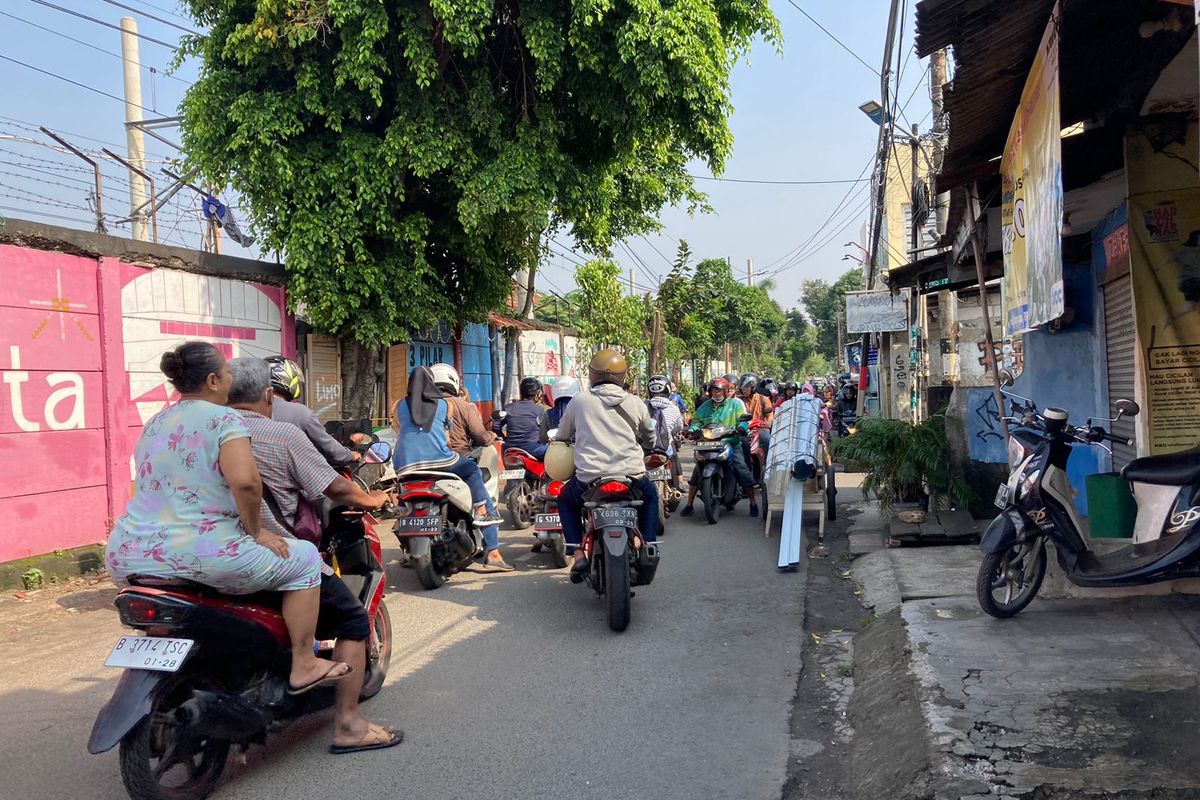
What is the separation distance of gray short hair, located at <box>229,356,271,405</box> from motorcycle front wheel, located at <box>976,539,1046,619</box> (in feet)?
12.2

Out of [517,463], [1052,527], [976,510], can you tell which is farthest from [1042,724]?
[517,463]

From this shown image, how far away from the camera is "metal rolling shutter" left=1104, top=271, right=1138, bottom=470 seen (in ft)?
19.5

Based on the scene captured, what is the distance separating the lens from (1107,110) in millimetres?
5281

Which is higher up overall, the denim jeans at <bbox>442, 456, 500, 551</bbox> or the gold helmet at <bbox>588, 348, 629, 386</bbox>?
the gold helmet at <bbox>588, 348, 629, 386</bbox>

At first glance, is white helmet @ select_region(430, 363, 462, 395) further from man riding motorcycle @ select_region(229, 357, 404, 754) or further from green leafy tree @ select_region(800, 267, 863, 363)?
green leafy tree @ select_region(800, 267, 863, 363)

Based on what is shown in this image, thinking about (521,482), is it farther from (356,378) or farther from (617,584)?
(617,584)

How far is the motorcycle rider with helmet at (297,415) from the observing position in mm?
4117

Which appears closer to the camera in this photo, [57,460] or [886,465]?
[57,460]

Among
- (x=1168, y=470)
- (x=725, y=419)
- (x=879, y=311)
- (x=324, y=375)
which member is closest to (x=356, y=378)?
(x=324, y=375)

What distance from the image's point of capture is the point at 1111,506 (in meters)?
5.31

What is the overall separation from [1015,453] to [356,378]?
843cm

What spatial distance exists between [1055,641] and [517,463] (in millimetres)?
5422

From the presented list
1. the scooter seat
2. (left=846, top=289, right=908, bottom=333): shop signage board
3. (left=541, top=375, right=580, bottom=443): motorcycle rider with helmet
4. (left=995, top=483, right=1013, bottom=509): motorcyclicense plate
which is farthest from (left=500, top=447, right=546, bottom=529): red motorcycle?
(left=846, top=289, right=908, bottom=333): shop signage board

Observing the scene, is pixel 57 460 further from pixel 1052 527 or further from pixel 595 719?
pixel 1052 527
